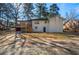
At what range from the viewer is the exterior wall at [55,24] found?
2.72 metres

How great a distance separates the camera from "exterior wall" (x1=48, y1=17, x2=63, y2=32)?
2.72 meters

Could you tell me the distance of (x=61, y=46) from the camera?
2.69 meters

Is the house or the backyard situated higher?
the house

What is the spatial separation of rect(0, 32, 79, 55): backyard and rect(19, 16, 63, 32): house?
3.0 inches

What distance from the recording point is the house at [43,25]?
2721 mm

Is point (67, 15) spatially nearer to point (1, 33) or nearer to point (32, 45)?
point (32, 45)

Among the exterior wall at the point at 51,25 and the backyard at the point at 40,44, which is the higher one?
the exterior wall at the point at 51,25

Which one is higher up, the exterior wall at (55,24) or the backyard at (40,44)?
the exterior wall at (55,24)

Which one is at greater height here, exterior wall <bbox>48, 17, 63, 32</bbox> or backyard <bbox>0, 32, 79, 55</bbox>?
exterior wall <bbox>48, 17, 63, 32</bbox>

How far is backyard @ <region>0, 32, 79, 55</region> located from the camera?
267cm

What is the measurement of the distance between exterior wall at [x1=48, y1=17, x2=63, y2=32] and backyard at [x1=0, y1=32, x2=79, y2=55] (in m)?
0.07

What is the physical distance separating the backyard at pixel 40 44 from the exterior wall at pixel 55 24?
0.25ft

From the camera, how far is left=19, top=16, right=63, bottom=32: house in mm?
2721

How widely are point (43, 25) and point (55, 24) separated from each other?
0.60ft
